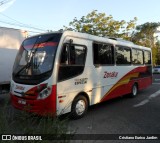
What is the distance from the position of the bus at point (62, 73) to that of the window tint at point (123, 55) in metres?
0.49

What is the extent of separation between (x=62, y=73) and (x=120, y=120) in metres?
2.43

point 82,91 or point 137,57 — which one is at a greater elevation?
point 137,57

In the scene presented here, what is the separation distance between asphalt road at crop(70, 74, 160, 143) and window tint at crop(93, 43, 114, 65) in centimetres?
189

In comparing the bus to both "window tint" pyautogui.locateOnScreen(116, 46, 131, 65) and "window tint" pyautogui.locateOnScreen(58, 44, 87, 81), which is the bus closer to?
"window tint" pyautogui.locateOnScreen(58, 44, 87, 81)

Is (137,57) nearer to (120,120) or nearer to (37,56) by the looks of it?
(120,120)

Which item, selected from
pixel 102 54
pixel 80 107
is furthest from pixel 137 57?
pixel 80 107

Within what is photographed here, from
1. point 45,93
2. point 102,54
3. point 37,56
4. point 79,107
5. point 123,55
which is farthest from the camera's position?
point 123,55

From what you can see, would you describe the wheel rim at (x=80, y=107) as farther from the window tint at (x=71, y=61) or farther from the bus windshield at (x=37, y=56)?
the bus windshield at (x=37, y=56)

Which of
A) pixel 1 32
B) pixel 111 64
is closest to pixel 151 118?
pixel 111 64

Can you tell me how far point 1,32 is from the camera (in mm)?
9883

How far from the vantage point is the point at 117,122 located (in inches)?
282

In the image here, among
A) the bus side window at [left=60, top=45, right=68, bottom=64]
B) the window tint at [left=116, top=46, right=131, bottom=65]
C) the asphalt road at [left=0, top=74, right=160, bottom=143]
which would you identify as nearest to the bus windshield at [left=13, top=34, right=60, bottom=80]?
the bus side window at [left=60, top=45, right=68, bottom=64]

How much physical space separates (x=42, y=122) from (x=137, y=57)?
8866 millimetres

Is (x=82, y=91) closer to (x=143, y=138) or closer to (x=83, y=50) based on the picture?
(x=83, y=50)
